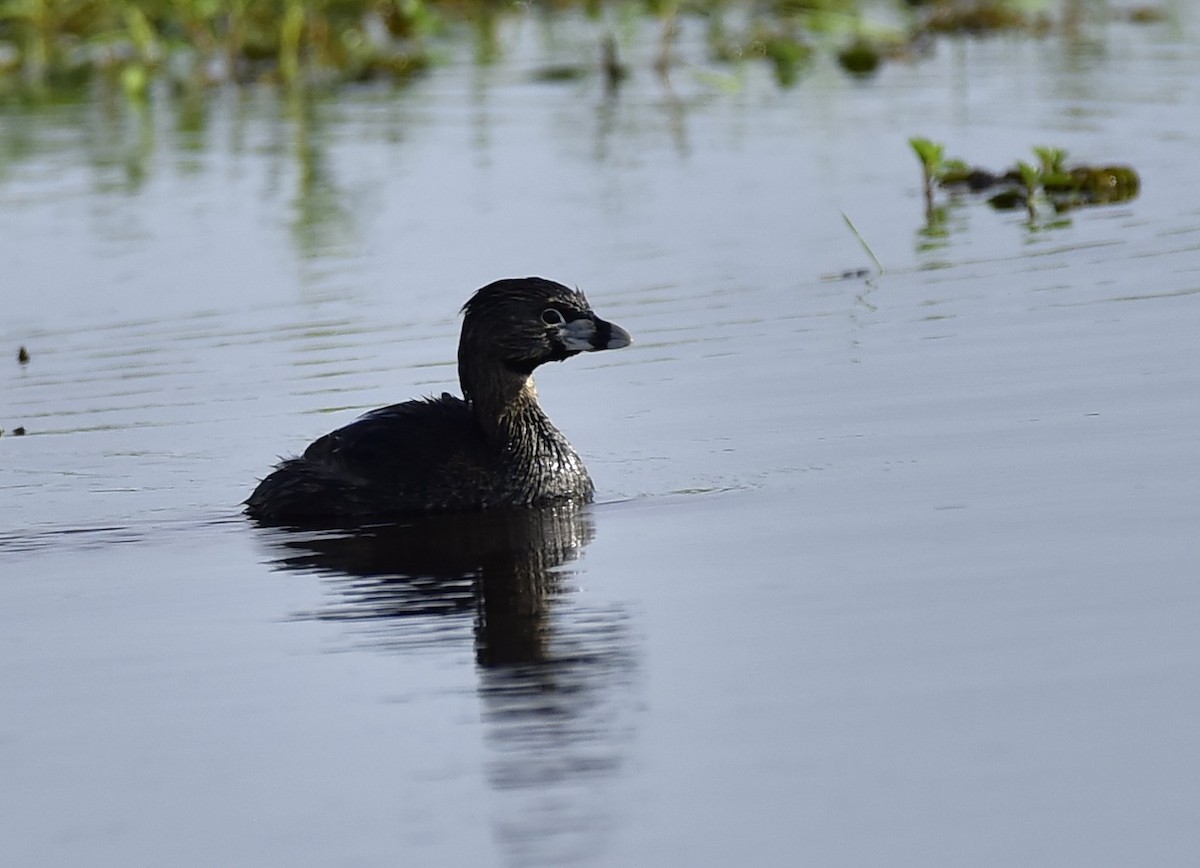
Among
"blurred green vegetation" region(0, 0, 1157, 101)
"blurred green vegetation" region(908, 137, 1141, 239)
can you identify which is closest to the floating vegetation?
"blurred green vegetation" region(908, 137, 1141, 239)

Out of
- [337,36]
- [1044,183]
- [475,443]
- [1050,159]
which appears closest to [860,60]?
[337,36]

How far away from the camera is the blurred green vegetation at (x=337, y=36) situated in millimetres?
26609

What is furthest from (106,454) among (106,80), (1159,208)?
(106,80)

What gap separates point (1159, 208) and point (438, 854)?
10968 millimetres

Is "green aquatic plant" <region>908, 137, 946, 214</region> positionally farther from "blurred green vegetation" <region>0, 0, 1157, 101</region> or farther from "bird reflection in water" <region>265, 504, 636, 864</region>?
"blurred green vegetation" <region>0, 0, 1157, 101</region>

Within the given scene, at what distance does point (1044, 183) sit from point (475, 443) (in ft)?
23.1

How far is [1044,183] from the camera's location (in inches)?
642

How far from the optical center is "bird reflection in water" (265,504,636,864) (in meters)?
6.30

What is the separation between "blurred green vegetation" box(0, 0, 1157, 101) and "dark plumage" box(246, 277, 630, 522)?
47.3 ft

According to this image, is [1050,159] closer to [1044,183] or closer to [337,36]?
[1044,183]

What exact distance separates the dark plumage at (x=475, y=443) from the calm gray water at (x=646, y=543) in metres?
0.26

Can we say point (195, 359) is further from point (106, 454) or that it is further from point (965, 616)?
point (965, 616)

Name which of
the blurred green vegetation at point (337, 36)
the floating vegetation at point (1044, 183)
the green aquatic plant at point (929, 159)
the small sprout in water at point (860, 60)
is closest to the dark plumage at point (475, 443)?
the green aquatic plant at point (929, 159)

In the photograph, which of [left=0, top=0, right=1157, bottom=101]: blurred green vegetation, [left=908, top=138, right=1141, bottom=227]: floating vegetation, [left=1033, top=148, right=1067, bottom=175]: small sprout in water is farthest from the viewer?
[left=0, top=0, right=1157, bottom=101]: blurred green vegetation
